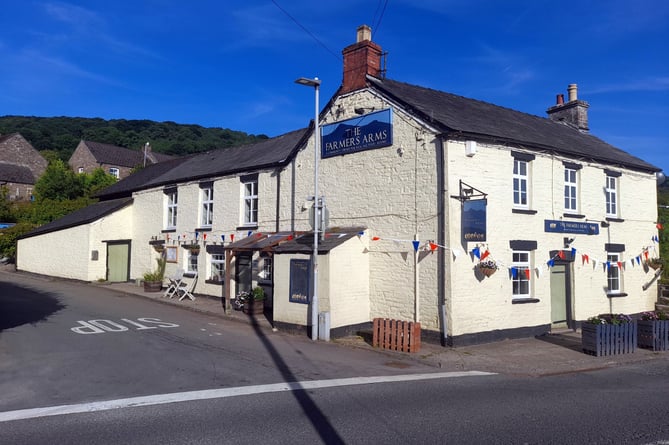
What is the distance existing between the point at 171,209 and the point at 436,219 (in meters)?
15.0

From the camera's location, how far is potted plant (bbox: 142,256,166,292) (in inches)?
841

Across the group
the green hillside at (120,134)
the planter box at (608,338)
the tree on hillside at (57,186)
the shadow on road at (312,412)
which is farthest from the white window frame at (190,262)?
the green hillside at (120,134)

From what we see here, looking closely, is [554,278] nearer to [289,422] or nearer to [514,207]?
[514,207]

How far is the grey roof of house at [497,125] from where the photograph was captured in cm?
Answer: 1324

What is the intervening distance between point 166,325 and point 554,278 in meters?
11.9

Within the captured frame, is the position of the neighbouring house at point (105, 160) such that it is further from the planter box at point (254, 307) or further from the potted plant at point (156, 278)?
the planter box at point (254, 307)

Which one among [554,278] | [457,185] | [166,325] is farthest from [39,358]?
[554,278]

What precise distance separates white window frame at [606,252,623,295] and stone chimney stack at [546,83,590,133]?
6.72 m

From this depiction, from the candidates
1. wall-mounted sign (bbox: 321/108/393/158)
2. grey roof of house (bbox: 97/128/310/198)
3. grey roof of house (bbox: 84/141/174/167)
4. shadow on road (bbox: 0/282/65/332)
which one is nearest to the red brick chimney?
wall-mounted sign (bbox: 321/108/393/158)

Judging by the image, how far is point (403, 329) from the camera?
1172cm

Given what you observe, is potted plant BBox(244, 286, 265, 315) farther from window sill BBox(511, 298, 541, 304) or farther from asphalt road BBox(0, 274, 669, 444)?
window sill BBox(511, 298, 541, 304)

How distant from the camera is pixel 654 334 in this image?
12867mm

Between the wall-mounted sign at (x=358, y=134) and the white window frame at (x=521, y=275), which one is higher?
the wall-mounted sign at (x=358, y=134)

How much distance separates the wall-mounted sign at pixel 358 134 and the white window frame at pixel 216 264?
22.9 feet
